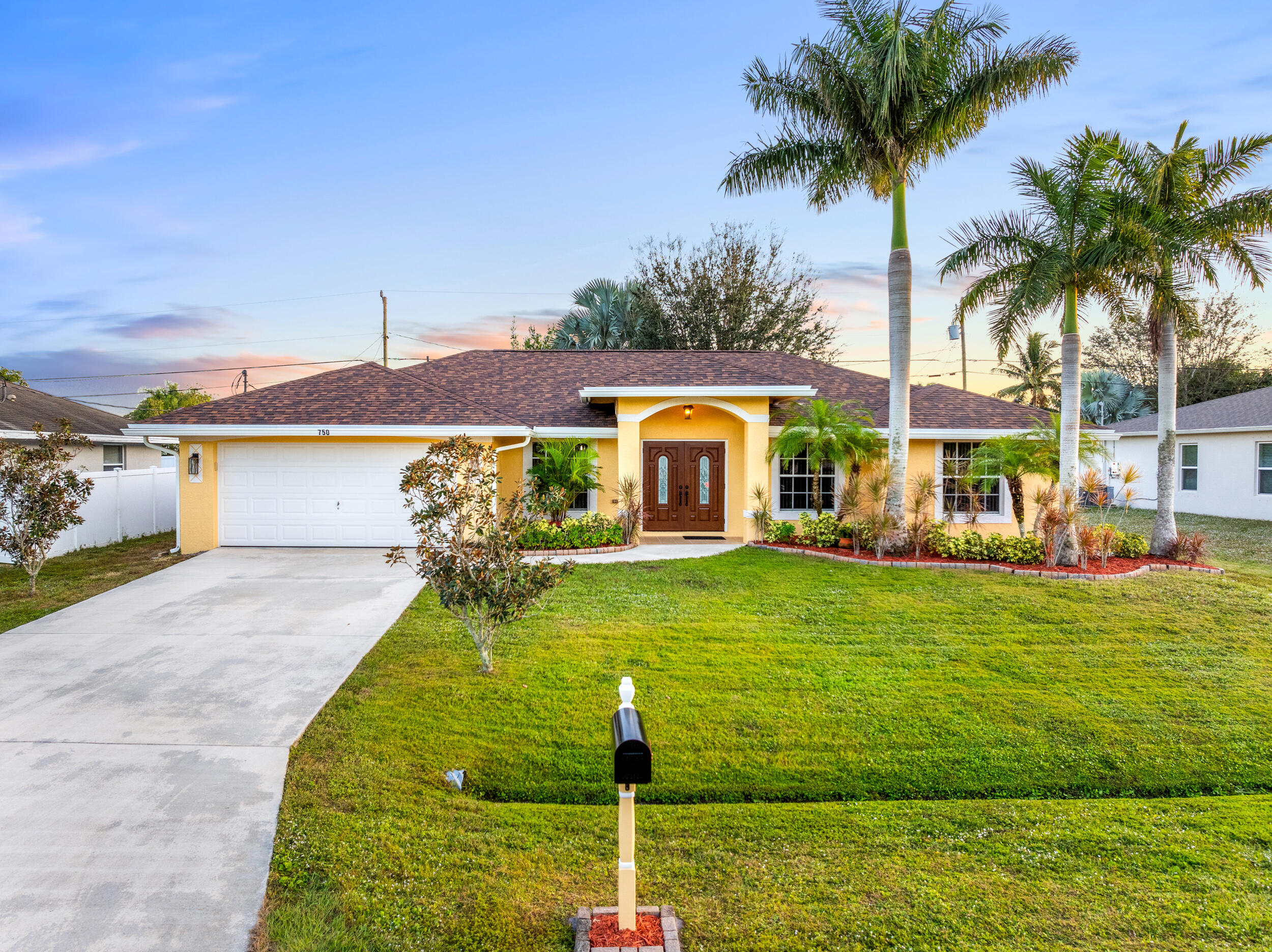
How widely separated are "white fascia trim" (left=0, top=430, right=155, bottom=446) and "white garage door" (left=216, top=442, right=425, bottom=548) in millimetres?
2159

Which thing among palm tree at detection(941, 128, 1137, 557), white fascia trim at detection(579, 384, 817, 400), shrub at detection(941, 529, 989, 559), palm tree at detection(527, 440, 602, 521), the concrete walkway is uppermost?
palm tree at detection(941, 128, 1137, 557)

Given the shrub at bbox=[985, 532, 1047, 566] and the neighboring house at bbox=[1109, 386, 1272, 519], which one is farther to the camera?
the neighboring house at bbox=[1109, 386, 1272, 519]

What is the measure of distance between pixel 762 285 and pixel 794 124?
63.0 ft

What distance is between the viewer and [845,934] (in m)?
3.07

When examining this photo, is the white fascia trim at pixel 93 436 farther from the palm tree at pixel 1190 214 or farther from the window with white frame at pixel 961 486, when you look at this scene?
the palm tree at pixel 1190 214

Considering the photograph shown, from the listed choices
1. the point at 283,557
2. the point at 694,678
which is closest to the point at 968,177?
the point at 694,678

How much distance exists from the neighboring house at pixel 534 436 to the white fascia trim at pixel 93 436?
2253 millimetres

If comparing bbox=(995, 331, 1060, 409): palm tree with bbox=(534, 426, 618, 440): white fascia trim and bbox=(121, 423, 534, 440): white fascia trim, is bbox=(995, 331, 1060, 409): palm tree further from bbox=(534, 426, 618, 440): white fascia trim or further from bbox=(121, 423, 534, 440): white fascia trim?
bbox=(121, 423, 534, 440): white fascia trim

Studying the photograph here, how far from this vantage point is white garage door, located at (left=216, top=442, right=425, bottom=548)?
1294 centimetres

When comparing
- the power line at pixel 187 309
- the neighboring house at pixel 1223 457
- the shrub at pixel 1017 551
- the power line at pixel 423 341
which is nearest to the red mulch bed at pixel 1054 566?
the shrub at pixel 1017 551

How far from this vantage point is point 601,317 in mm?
27844

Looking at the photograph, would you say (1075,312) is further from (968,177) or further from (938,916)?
(938,916)

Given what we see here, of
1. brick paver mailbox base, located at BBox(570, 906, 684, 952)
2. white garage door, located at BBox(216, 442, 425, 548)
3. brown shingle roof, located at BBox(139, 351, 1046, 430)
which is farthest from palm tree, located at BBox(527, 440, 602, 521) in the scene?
brick paver mailbox base, located at BBox(570, 906, 684, 952)

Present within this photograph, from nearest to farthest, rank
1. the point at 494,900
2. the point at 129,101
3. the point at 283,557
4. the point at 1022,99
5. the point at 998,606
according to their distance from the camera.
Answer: the point at 494,900, the point at 998,606, the point at 1022,99, the point at 283,557, the point at 129,101
